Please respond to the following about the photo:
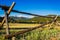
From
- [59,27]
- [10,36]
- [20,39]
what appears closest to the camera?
[10,36]

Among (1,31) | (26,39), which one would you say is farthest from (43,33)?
(1,31)

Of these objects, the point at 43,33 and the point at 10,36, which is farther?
the point at 43,33

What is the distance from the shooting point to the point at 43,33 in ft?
32.4

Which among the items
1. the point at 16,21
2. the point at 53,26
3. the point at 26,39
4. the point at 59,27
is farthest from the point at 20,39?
the point at 59,27

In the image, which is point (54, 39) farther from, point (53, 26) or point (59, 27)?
point (59, 27)

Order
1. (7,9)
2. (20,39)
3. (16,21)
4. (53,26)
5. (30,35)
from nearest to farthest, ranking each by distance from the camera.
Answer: (7,9) < (20,39) < (30,35) < (16,21) < (53,26)

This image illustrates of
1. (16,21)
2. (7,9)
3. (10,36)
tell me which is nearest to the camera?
(10,36)

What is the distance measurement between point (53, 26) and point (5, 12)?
5164 mm

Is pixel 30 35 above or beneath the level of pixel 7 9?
beneath

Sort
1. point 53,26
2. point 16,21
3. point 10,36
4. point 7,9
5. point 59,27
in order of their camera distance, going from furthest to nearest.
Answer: point 59,27, point 53,26, point 16,21, point 7,9, point 10,36

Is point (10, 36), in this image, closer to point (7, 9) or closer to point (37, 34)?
point (7, 9)

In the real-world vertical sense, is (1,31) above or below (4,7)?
below

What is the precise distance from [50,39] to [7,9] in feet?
9.53

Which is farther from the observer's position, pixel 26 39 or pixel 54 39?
pixel 54 39
